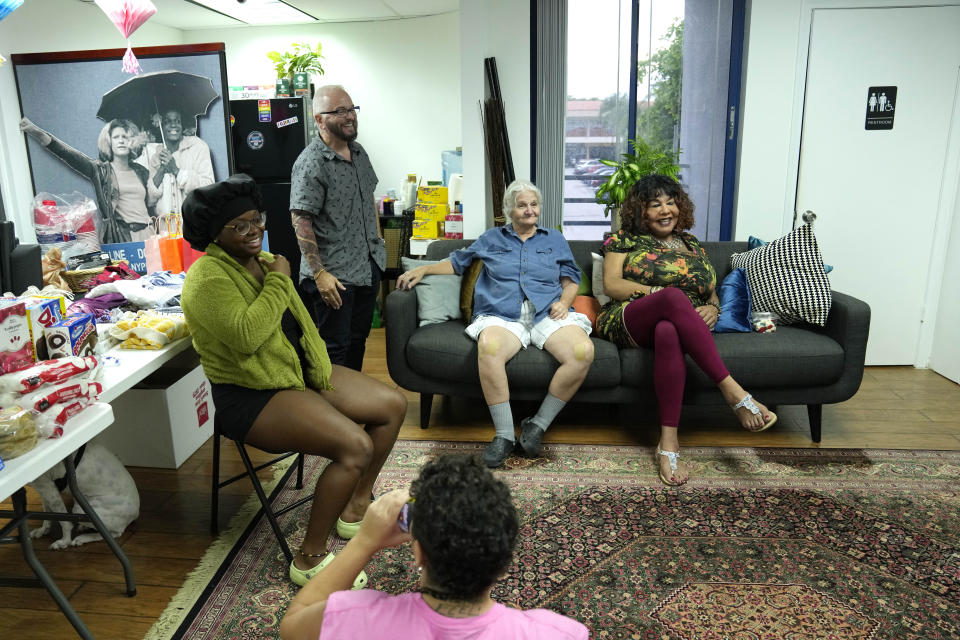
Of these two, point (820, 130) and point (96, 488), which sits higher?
point (820, 130)

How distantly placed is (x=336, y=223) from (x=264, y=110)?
8.55 feet

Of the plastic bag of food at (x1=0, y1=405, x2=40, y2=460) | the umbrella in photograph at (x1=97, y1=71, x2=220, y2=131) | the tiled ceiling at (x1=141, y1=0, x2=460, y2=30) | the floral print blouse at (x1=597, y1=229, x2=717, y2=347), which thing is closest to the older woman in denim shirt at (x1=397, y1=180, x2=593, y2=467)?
the floral print blouse at (x1=597, y1=229, x2=717, y2=347)

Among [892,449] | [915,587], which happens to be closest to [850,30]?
[892,449]

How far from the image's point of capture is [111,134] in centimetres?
332

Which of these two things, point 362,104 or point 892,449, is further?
point 362,104

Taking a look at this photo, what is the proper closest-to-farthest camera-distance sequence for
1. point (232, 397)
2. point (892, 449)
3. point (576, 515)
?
point (232, 397), point (576, 515), point (892, 449)

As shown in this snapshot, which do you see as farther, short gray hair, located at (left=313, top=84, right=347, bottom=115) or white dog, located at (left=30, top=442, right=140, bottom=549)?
short gray hair, located at (left=313, top=84, right=347, bottom=115)

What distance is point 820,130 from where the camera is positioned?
3.59 meters

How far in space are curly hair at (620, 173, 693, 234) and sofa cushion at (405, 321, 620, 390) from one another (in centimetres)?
61

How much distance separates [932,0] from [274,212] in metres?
4.21

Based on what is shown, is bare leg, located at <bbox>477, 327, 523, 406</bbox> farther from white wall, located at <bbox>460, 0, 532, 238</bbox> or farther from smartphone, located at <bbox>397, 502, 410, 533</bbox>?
smartphone, located at <bbox>397, 502, 410, 533</bbox>

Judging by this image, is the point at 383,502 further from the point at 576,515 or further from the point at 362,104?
the point at 362,104

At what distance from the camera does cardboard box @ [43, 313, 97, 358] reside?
5.25 feet

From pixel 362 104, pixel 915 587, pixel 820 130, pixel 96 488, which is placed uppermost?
pixel 362 104
